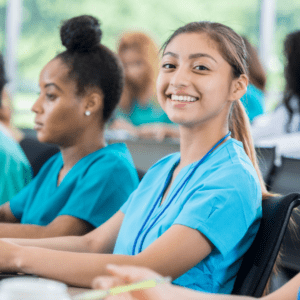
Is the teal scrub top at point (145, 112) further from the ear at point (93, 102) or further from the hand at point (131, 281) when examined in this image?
the hand at point (131, 281)

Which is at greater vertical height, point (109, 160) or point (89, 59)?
point (89, 59)

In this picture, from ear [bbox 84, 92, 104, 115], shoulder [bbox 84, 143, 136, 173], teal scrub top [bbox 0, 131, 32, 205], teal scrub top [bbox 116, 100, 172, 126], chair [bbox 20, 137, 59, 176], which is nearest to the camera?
shoulder [bbox 84, 143, 136, 173]

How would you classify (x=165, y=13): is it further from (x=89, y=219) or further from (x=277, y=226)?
(x=277, y=226)

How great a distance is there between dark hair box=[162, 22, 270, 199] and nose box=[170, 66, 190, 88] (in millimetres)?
96

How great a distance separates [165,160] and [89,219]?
0.29m

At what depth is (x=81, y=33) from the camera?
1.53 m

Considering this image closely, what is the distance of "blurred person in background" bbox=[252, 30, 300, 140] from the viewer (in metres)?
2.52

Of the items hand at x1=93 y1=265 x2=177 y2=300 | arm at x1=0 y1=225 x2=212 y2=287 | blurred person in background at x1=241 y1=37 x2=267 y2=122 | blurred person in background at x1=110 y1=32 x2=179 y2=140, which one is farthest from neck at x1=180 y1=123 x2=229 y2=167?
blurred person in background at x1=110 y1=32 x2=179 y2=140

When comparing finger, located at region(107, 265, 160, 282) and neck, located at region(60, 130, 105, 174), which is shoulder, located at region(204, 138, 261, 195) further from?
neck, located at region(60, 130, 105, 174)

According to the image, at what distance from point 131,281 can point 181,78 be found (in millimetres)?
546

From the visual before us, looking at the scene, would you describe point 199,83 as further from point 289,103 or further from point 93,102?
point 289,103

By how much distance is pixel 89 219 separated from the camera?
1.34 meters

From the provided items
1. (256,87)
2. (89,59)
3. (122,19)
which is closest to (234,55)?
(89,59)

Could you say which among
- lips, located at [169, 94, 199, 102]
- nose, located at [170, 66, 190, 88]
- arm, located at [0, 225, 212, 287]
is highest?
nose, located at [170, 66, 190, 88]
